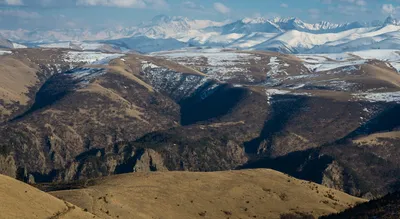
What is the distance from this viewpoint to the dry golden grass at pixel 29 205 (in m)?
74.6

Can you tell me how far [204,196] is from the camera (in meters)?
109

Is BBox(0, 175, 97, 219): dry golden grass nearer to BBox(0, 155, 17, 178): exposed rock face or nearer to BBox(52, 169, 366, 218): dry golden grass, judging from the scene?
BBox(52, 169, 366, 218): dry golden grass

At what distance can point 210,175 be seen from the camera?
122250 millimetres

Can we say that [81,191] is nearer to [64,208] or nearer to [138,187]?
[138,187]

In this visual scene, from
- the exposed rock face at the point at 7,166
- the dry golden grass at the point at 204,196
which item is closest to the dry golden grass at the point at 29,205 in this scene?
the dry golden grass at the point at 204,196

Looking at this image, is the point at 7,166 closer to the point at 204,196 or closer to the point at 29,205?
the point at 204,196

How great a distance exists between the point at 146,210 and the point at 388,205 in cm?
3661

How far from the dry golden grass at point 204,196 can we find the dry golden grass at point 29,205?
9.02m

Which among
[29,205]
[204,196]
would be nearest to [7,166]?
[204,196]

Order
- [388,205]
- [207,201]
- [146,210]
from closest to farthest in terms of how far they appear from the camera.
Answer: [388,205] < [146,210] < [207,201]

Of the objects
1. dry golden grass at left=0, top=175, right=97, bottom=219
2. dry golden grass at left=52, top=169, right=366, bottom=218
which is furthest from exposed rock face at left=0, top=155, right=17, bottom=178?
dry golden grass at left=0, top=175, right=97, bottom=219

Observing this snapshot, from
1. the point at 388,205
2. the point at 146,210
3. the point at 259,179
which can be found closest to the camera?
the point at 388,205

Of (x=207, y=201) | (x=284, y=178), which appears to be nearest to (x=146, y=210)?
(x=207, y=201)

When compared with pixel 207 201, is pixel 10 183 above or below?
above
